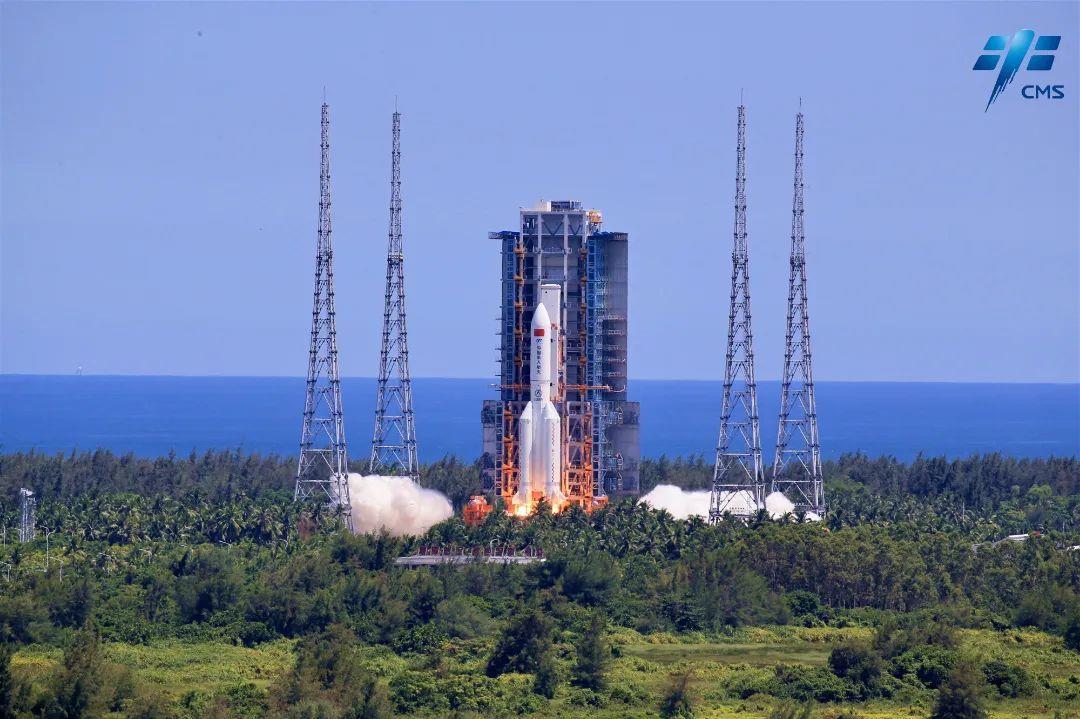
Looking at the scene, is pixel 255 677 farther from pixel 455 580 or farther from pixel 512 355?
pixel 512 355

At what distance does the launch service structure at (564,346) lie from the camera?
110m

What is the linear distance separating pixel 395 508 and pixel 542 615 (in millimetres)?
26160

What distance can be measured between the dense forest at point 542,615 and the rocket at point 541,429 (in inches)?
127

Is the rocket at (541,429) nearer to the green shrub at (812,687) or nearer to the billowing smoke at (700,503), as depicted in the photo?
the billowing smoke at (700,503)

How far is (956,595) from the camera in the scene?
98750mm

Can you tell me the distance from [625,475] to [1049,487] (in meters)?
39.5

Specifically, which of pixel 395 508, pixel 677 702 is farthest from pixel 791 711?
pixel 395 508

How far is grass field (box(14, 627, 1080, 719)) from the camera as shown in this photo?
262 ft

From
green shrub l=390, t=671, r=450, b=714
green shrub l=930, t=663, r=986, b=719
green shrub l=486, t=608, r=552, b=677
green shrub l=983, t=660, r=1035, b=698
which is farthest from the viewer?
green shrub l=486, t=608, r=552, b=677

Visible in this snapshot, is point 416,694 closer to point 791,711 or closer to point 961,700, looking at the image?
point 791,711

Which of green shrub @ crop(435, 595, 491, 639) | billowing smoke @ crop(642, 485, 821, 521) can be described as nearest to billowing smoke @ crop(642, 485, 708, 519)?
billowing smoke @ crop(642, 485, 821, 521)

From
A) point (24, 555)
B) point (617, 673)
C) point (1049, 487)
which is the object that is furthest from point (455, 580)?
point (1049, 487)

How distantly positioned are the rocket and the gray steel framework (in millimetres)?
23927

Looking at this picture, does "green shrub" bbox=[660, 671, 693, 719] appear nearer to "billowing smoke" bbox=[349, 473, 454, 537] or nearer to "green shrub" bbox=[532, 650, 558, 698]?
"green shrub" bbox=[532, 650, 558, 698]
